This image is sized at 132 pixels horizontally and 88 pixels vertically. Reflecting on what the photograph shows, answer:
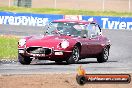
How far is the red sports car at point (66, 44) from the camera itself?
16719 millimetres

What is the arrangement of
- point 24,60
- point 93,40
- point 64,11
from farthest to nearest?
point 64,11
point 93,40
point 24,60

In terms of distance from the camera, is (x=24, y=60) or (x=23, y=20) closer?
(x=24, y=60)

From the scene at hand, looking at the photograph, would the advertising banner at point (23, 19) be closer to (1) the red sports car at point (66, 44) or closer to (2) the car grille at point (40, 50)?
(1) the red sports car at point (66, 44)

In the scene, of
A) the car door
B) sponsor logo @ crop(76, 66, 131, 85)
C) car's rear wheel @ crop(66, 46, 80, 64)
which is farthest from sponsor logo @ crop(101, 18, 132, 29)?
sponsor logo @ crop(76, 66, 131, 85)

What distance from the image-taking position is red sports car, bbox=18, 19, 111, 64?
1672cm

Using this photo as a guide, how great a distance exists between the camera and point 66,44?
16.8 meters

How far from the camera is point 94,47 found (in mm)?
18516

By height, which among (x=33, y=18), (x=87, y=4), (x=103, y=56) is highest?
(x=103, y=56)

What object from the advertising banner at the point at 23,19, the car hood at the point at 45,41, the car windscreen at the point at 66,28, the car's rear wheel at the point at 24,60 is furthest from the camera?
the advertising banner at the point at 23,19

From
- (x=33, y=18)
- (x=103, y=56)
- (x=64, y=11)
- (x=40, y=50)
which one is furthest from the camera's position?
(x=64, y=11)

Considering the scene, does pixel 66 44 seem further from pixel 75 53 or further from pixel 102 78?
pixel 102 78

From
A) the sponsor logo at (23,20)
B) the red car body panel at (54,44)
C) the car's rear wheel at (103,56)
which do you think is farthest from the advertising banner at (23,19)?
the red car body panel at (54,44)

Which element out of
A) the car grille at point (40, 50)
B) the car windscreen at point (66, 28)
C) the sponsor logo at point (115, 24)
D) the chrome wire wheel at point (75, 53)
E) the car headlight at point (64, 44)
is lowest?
the sponsor logo at point (115, 24)

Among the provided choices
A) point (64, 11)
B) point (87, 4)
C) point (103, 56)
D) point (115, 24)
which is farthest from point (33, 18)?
point (103, 56)
